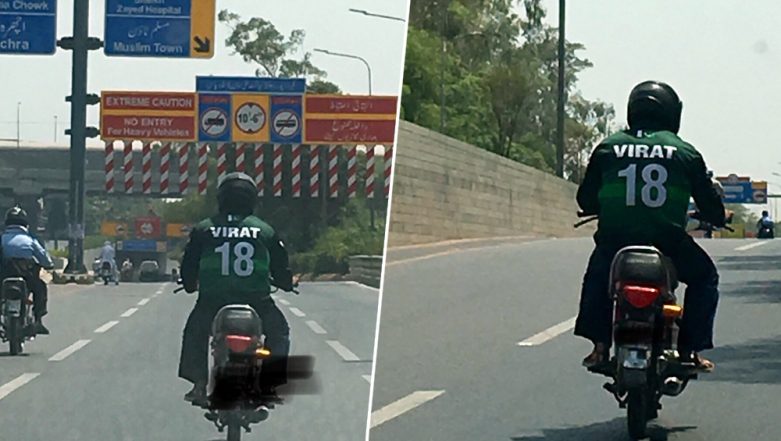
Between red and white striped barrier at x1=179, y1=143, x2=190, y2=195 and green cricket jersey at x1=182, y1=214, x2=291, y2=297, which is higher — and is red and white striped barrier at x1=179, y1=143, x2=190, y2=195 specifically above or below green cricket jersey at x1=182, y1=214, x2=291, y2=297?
above

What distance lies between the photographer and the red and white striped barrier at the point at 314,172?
713cm

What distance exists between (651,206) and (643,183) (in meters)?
0.09

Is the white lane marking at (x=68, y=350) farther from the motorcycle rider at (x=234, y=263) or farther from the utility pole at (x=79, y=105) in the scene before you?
the motorcycle rider at (x=234, y=263)

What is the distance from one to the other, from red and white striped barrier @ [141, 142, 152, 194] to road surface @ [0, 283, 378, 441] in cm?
48

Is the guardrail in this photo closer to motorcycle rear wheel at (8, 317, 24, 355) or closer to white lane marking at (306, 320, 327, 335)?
white lane marking at (306, 320, 327, 335)

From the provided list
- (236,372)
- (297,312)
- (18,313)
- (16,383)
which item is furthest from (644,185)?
(18,313)

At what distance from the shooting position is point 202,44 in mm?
6977

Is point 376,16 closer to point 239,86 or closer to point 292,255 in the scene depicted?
point 239,86

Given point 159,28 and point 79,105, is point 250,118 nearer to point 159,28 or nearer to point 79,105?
point 159,28

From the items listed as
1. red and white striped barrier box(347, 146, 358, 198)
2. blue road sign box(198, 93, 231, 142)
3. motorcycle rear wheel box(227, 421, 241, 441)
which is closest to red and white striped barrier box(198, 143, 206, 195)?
blue road sign box(198, 93, 231, 142)

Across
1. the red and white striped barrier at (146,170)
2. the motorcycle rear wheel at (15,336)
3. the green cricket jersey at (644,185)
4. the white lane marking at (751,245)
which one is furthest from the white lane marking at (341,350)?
the green cricket jersey at (644,185)

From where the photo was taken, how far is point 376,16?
21.9ft

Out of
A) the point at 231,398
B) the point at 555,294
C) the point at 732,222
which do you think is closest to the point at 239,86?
the point at 231,398

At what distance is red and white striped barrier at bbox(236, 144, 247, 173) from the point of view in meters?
6.98
